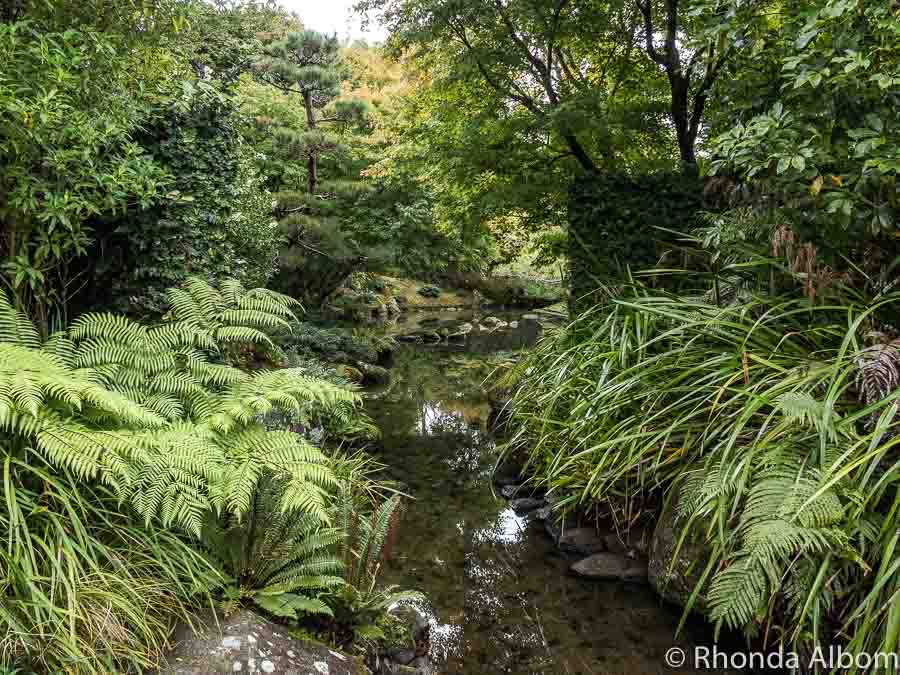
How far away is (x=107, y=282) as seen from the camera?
3.96 meters

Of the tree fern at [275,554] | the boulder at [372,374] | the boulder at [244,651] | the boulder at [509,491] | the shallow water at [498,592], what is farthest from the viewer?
the boulder at [372,374]

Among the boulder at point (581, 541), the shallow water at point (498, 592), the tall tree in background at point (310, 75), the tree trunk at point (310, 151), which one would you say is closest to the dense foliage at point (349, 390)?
the boulder at point (581, 541)

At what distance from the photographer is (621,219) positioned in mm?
5230

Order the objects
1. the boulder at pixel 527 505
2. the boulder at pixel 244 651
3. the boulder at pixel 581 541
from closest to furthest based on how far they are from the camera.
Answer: the boulder at pixel 244 651 → the boulder at pixel 581 541 → the boulder at pixel 527 505

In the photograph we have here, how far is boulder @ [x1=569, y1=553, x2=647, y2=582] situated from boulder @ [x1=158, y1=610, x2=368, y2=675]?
171 cm

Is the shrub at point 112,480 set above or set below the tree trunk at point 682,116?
below

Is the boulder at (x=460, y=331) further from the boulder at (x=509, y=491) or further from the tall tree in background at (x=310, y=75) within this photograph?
the boulder at (x=509, y=491)

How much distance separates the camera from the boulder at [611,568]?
11.1 ft

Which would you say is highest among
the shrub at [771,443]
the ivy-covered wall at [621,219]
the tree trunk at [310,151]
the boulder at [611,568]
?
the tree trunk at [310,151]

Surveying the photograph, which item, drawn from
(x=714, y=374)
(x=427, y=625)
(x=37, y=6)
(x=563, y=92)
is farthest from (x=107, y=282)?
(x=563, y=92)

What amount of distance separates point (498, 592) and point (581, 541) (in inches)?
29.8

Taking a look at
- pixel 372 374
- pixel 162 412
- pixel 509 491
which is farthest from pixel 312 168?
pixel 162 412

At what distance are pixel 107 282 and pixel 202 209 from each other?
0.86 metres

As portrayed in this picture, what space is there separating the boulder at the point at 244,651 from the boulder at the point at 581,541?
1.88 meters
